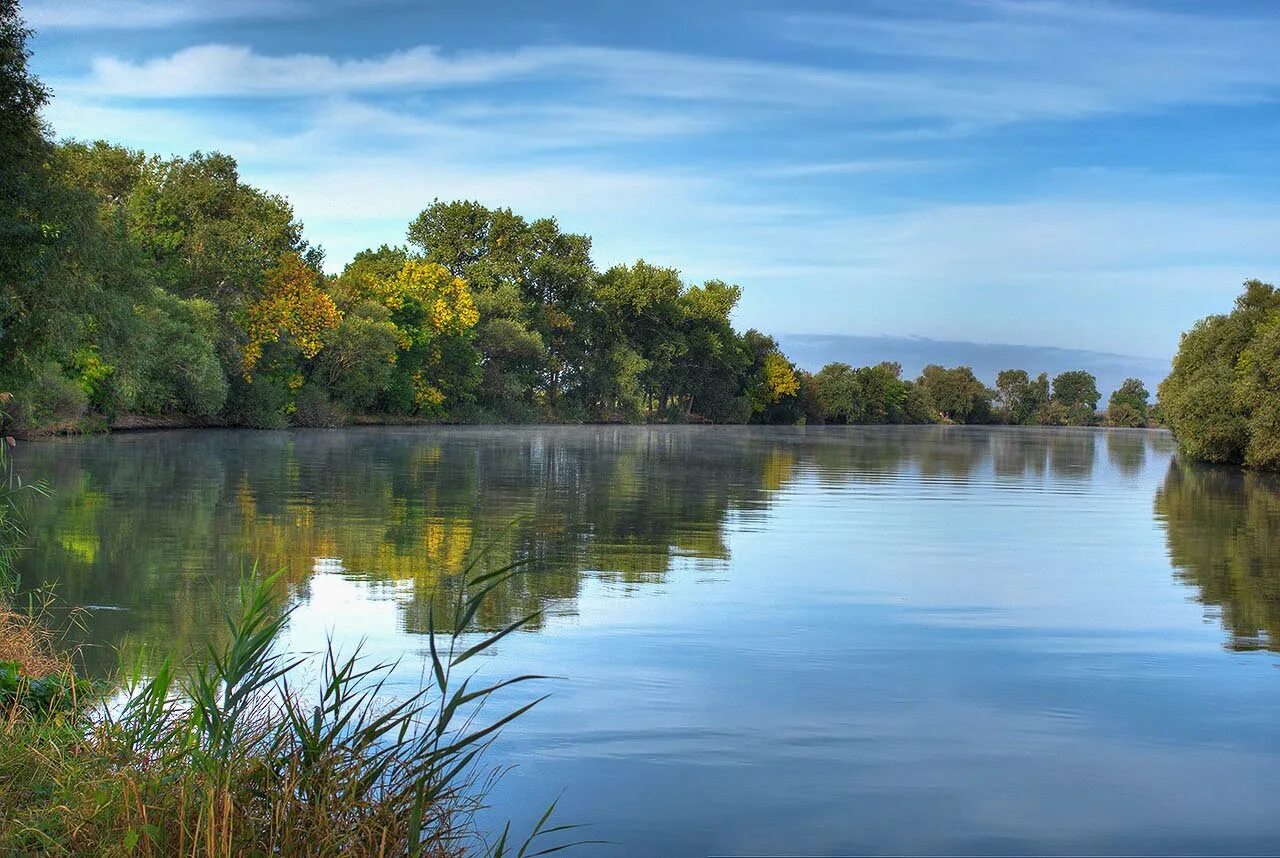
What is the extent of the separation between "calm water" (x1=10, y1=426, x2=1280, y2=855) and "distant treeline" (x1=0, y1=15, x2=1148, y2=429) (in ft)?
19.0

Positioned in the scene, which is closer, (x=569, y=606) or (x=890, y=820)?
(x=890, y=820)

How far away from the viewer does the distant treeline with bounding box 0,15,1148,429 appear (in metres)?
24.1

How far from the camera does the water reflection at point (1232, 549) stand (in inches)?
434

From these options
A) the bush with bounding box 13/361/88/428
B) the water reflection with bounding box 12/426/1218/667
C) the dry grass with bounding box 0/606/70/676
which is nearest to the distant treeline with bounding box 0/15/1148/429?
the bush with bounding box 13/361/88/428

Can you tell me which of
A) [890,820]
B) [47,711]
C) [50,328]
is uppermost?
[50,328]

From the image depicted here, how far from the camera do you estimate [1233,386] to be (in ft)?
136

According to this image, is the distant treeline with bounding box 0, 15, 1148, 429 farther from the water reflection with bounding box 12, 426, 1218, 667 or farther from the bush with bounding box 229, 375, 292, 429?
the water reflection with bounding box 12, 426, 1218, 667

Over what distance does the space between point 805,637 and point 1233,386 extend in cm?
3699

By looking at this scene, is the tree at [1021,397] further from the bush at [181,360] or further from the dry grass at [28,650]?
the dry grass at [28,650]

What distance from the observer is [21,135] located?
877 inches

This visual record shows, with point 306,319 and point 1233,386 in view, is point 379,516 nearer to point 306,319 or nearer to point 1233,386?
point 1233,386

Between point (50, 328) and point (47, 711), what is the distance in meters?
20.2

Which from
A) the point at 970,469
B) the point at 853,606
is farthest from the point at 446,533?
the point at 970,469

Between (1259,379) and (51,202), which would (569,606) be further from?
(1259,379)
